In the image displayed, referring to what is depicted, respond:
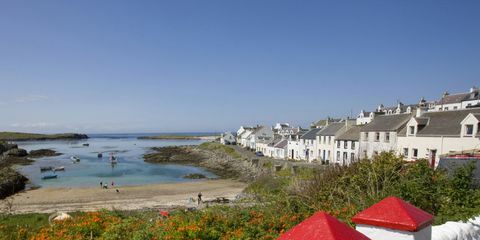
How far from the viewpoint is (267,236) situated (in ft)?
21.0

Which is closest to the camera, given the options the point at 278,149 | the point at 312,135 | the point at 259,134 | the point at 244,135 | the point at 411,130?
the point at 411,130

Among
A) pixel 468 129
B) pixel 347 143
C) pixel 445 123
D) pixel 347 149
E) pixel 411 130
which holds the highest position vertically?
pixel 445 123

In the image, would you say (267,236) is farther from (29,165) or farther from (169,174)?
(29,165)

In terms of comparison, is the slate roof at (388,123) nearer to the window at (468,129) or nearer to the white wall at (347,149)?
the white wall at (347,149)

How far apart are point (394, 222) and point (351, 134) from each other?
139ft

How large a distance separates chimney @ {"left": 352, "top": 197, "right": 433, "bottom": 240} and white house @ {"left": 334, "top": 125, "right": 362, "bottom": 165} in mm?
38312

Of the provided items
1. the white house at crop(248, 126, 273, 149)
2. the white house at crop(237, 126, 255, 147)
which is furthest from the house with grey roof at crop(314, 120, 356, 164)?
the white house at crop(237, 126, 255, 147)

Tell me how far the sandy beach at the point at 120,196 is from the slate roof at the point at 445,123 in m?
21.2

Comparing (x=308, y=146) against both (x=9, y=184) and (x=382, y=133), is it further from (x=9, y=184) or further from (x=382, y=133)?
(x=9, y=184)

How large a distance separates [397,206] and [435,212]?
16.5ft

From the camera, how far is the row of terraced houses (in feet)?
79.9

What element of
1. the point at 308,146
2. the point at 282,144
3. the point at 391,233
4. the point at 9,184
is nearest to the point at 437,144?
the point at 308,146

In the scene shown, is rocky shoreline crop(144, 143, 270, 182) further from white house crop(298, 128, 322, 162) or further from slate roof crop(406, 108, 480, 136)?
slate roof crop(406, 108, 480, 136)

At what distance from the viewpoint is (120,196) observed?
117 ft
